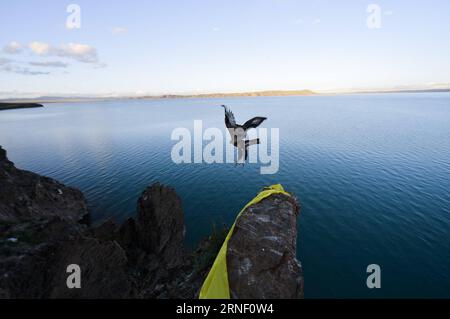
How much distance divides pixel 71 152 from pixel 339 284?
74587 millimetres

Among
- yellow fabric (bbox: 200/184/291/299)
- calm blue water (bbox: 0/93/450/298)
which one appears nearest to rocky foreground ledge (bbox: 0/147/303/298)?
yellow fabric (bbox: 200/184/291/299)

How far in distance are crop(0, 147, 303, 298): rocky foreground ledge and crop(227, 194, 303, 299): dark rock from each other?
1.8 inches

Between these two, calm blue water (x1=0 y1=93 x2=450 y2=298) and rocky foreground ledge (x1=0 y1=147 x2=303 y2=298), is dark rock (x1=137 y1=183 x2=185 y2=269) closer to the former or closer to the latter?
rocky foreground ledge (x1=0 y1=147 x2=303 y2=298)

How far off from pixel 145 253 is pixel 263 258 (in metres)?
19.3

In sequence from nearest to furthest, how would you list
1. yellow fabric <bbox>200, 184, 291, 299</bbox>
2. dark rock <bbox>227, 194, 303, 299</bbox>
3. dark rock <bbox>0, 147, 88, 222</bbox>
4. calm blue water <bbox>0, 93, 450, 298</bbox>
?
yellow fabric <bbox>200, 184, 291, 299</bbox> → dark rock <bbox>227, 194, 303, 299</bbox> → calm blue water <bbox>0, 93, 450, 298</bbox> → dark rock <bbox>0, 147, 88, 222</bbox>

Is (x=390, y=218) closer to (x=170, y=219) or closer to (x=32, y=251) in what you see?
(x=170, y=219)

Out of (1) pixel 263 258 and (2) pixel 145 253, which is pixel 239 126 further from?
(2) pixel 145 253

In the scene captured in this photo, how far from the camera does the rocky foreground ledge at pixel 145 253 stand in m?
13.2

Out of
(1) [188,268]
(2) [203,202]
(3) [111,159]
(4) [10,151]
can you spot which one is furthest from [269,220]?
(4) [10,151]

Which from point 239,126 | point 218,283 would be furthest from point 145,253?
point 239,126

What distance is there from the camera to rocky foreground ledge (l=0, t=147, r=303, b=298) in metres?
13.2

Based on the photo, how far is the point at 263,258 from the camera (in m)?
13.4

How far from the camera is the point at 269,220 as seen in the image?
16.2 meters

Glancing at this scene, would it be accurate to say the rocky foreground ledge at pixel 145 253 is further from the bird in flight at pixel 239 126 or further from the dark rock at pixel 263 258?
the bird in flight at pixel 239 126
